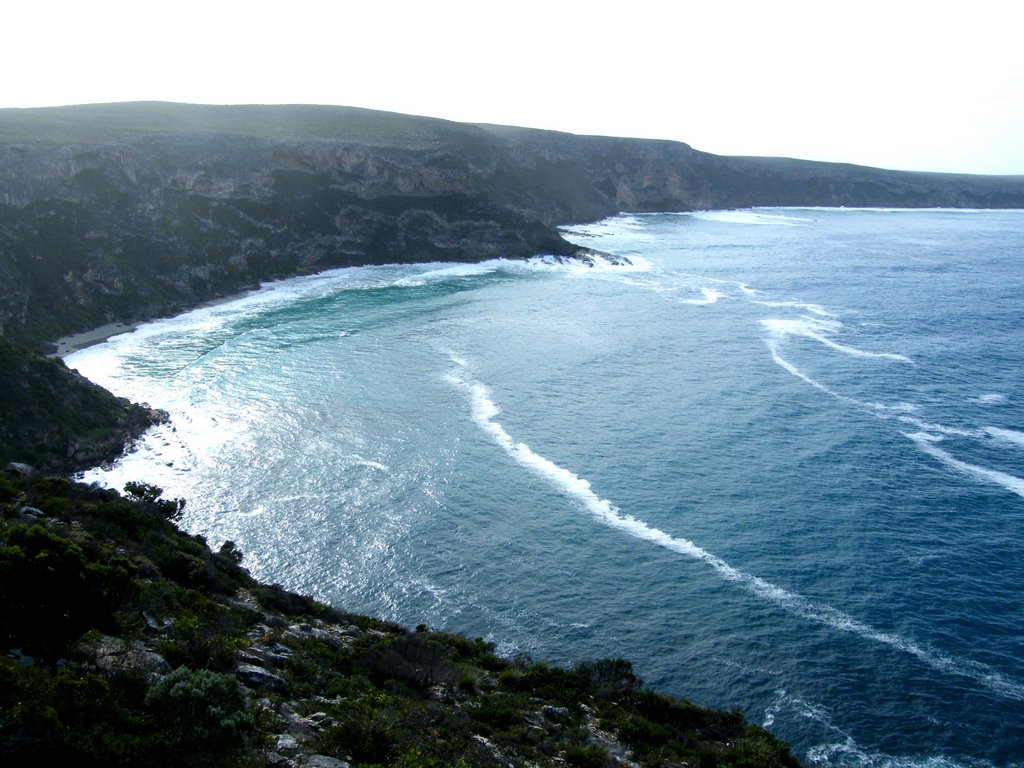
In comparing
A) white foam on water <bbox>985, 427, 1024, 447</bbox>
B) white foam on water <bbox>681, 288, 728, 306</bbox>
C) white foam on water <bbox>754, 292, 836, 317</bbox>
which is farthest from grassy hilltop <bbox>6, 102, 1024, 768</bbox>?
white foam on water <bbox>754, 292, 836, 317</bbox>

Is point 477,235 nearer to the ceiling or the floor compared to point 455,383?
nearer to the ceiling

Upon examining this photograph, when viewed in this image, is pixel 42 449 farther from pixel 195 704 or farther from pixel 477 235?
pixel 477 235

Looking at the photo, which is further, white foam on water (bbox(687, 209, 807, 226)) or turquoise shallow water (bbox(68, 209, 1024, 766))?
white foam on water (bbox(687, 209, 807, 226))

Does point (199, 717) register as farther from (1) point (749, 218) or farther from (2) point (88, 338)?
(1) point (749, 218)

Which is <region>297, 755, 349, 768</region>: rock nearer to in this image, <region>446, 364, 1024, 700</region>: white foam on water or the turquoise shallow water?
the turquoise shallow water

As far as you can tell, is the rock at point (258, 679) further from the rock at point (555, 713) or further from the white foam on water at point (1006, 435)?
the white foam on water at point (1006, 435)

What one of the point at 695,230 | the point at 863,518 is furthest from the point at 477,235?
the point at 863,518

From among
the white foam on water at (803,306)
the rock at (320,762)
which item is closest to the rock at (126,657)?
the rock at (320,762)
